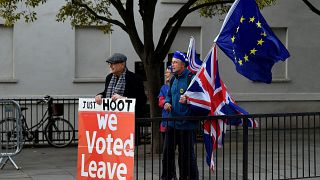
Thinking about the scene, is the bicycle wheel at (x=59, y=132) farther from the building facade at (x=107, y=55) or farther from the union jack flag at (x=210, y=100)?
the union jack flag at (x=210, y=100)

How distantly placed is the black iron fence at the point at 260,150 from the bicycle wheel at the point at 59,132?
7377 millimetres

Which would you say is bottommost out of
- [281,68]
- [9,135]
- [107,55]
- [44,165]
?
[44,165]

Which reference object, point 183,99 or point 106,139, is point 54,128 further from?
point 106,139

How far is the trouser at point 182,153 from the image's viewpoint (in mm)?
7438

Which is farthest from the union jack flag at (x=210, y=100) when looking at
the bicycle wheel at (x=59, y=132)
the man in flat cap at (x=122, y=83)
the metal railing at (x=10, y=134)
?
the bicycle wheel at (x=59, y=132)

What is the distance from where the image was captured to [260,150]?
27.4 ft

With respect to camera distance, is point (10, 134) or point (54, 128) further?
point (54, 128)

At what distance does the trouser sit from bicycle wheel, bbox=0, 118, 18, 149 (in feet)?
15.8

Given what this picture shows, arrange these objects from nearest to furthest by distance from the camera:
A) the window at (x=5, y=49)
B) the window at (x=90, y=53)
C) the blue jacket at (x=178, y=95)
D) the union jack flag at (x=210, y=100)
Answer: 1. the union jack flag at (x=210, y=100)
2. the blue jacket at (x=178, y=95)
3. the window at (x=5, y=49)
4. the window at (x=90, y=53)

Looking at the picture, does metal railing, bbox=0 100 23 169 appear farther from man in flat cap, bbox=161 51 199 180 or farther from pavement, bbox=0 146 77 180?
man in flat cap, bbox=161 51 199 180

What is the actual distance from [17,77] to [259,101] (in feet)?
25.4

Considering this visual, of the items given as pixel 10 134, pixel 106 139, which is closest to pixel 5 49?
pixel 10 134

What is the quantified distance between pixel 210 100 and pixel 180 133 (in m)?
0.66

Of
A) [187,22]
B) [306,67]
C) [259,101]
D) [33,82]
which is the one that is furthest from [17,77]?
[306,67]
